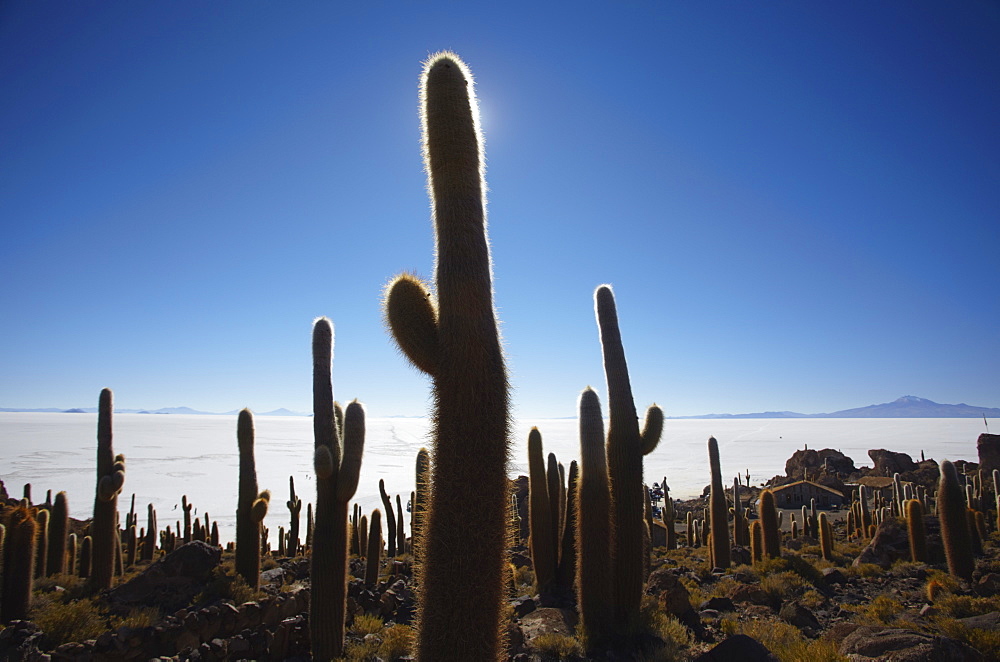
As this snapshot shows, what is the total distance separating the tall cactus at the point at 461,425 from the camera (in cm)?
367

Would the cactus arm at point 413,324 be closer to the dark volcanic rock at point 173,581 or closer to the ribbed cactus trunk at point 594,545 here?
the ribbed cactus trunk at point 594,545

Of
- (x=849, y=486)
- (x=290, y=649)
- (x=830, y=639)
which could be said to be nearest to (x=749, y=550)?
(x=830, y=639)

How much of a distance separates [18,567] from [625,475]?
38.8ft

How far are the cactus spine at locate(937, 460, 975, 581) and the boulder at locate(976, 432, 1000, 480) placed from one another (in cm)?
3359

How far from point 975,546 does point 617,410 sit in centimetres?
1714

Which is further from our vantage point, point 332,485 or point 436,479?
point 332,485

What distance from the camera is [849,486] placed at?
4044 centimetres

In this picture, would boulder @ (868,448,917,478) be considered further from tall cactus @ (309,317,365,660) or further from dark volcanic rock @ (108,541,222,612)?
dark volcanic rock @ (108,541,222,612)

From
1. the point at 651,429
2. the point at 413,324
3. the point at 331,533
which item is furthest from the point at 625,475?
the point at 413,324

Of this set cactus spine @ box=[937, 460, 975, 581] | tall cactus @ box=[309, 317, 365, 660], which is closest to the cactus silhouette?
cactus spine @ box=[937, 460, 975, 581]

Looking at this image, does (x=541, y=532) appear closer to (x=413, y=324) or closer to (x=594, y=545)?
(x=594, y=545)

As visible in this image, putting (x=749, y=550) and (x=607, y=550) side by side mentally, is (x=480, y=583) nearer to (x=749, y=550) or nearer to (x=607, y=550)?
(x=607, y=550)

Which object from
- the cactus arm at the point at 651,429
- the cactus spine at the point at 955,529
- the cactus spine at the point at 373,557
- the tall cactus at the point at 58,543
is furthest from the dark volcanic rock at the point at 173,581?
the cactus spine at the point at 955,529

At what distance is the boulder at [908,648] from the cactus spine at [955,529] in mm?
9067
